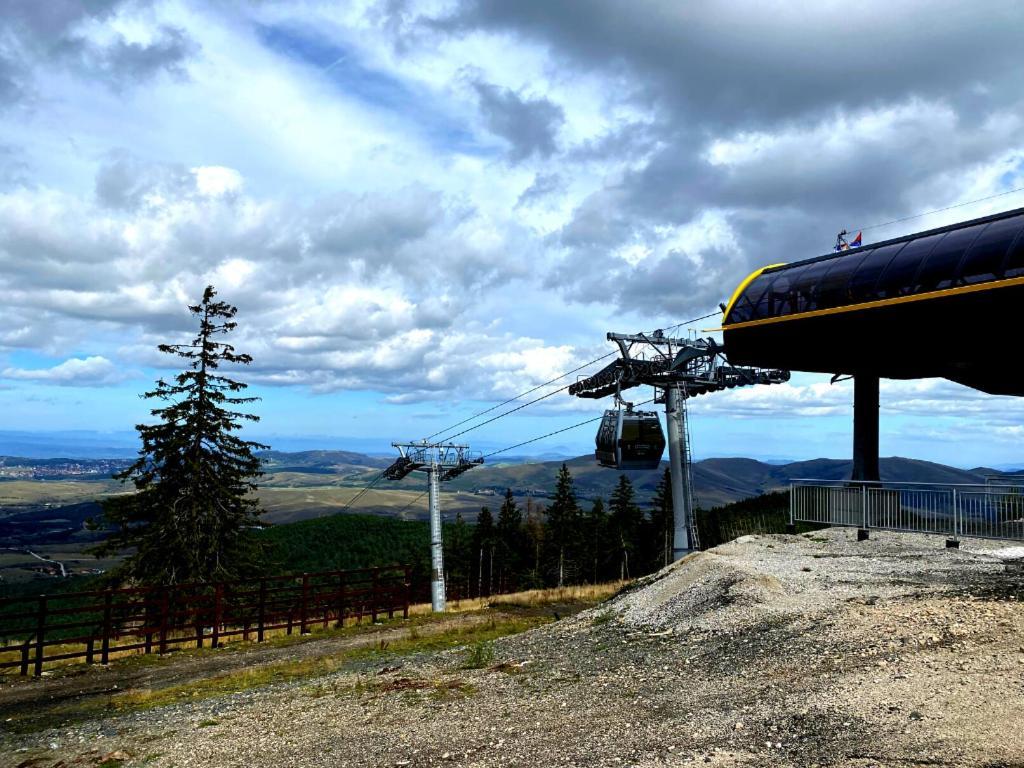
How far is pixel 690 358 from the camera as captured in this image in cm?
2672

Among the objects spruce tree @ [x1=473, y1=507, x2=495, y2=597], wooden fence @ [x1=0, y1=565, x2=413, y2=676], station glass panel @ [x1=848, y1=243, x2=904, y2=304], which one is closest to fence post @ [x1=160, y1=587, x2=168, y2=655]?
wooden fence @ [x1=0, y1=565, x2=413, y2=676]

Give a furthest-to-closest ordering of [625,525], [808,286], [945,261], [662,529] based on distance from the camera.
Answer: [625,525] → [662,529] → [808,286] → [945,261]

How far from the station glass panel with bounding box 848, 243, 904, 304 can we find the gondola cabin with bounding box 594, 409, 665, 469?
35.2ft

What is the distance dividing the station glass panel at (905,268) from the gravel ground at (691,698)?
5944 mm

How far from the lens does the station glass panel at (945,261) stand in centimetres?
1473

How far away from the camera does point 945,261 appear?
49.0 ft

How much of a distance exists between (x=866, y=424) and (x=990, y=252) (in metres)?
8.26

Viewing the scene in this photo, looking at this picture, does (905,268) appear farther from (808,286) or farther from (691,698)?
(691,698)

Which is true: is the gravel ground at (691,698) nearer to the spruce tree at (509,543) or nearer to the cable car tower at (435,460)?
the cable car tower at (435,460)

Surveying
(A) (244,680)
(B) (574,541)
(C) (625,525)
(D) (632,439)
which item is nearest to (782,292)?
(D) (632,439)

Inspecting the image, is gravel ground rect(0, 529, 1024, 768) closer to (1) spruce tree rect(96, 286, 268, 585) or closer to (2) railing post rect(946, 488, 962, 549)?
(2) railing post rect(946, 488, 962, 549)

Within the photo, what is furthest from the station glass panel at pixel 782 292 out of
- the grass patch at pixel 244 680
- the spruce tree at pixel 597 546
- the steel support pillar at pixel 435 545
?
the spruce tree at pixel 597 546

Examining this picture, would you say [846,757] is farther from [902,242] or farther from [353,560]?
[353,560]

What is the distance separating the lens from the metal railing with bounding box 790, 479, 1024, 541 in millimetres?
16188
